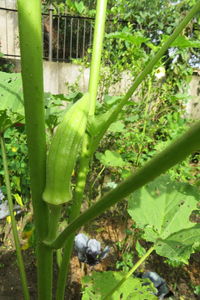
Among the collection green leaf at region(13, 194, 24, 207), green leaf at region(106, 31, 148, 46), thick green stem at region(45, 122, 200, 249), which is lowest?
green leaf at region(13, 194, 24, 207)

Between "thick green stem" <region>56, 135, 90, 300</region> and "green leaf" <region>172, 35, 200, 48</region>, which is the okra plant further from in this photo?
"green leaf" <region>172, 35, 200, 48</region>

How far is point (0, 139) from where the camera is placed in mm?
977

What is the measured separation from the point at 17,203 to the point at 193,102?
320cm

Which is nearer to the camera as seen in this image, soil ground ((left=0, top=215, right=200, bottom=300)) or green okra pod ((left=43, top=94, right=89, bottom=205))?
green okra pod ((left=43, top=94, right=89, bottom=205))

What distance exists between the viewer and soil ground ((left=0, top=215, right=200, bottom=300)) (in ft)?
7.11

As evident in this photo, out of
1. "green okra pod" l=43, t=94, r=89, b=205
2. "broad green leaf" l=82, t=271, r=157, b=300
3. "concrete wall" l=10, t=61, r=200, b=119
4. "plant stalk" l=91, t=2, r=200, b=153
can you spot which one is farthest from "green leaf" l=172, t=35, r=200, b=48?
"concrete wall" l=10, t=61, r=200, b=119

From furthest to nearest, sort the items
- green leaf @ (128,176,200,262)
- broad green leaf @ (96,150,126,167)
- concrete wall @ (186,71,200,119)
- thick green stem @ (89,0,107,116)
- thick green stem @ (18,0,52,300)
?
concrete wall @ (186,71,200,119) < broad green leaf @ (96,150,126,167) < green leaf @ (128,176,200,262) < thick green stem @ (89,0,107,116) < thick green stem @ (18,0,52,300)

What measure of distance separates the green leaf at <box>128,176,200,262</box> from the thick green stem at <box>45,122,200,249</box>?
55cm

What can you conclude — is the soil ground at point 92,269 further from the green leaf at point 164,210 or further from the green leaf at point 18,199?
the green leaf at point 164,210

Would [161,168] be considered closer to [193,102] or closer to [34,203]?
[34,203]

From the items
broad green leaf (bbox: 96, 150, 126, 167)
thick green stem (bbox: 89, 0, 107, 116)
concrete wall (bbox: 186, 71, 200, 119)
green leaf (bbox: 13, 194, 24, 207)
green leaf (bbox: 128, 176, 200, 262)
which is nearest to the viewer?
thick green stem (bbox: 89, 0, 107, 116)

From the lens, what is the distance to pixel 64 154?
59 cm

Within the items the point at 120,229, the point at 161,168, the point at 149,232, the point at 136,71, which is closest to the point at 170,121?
the point at 136,71

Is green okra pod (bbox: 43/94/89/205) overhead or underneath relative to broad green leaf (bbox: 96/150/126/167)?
overhead
